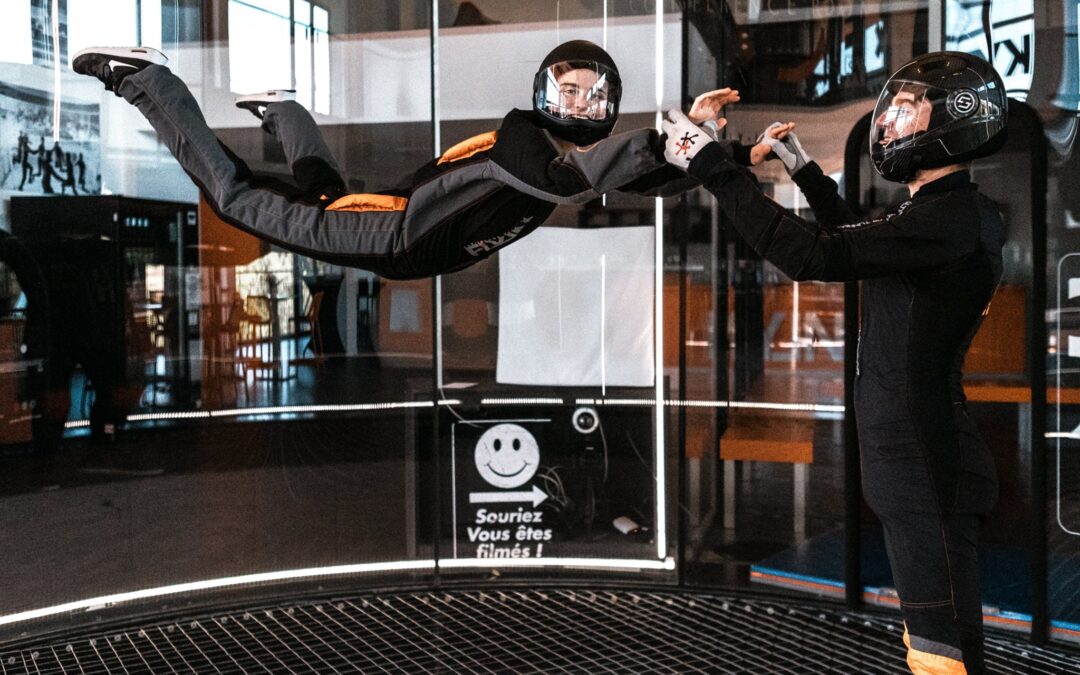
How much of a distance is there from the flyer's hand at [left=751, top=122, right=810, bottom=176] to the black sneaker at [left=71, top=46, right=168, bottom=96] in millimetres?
1978

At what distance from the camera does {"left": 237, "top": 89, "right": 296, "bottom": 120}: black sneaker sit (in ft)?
11.7

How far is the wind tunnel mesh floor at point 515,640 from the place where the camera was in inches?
146

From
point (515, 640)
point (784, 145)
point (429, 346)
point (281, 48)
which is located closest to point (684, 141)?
point (784, 145)

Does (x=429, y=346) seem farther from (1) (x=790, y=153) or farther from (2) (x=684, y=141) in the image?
(2) (x=684, y=141)

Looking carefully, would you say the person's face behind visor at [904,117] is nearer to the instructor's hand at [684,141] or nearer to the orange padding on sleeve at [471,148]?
the instructor's hand at [684,141]

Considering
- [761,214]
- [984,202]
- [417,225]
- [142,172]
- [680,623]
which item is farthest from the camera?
[142,172]

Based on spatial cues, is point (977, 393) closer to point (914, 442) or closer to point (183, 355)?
point (914, 442)

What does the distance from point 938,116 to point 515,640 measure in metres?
2.55

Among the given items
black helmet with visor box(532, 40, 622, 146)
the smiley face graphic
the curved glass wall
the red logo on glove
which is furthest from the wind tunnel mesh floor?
the red logo on glove

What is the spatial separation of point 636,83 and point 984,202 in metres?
2.44

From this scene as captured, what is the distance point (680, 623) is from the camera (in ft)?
13.6

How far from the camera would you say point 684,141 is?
2205 millimetres

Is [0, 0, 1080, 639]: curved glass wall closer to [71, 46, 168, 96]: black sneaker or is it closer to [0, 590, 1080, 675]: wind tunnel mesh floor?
[0, 590, 1080, 675]: wind tunnel mesh floor

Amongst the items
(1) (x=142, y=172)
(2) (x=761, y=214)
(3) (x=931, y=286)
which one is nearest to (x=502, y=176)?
(2) (x=761, y=214)
